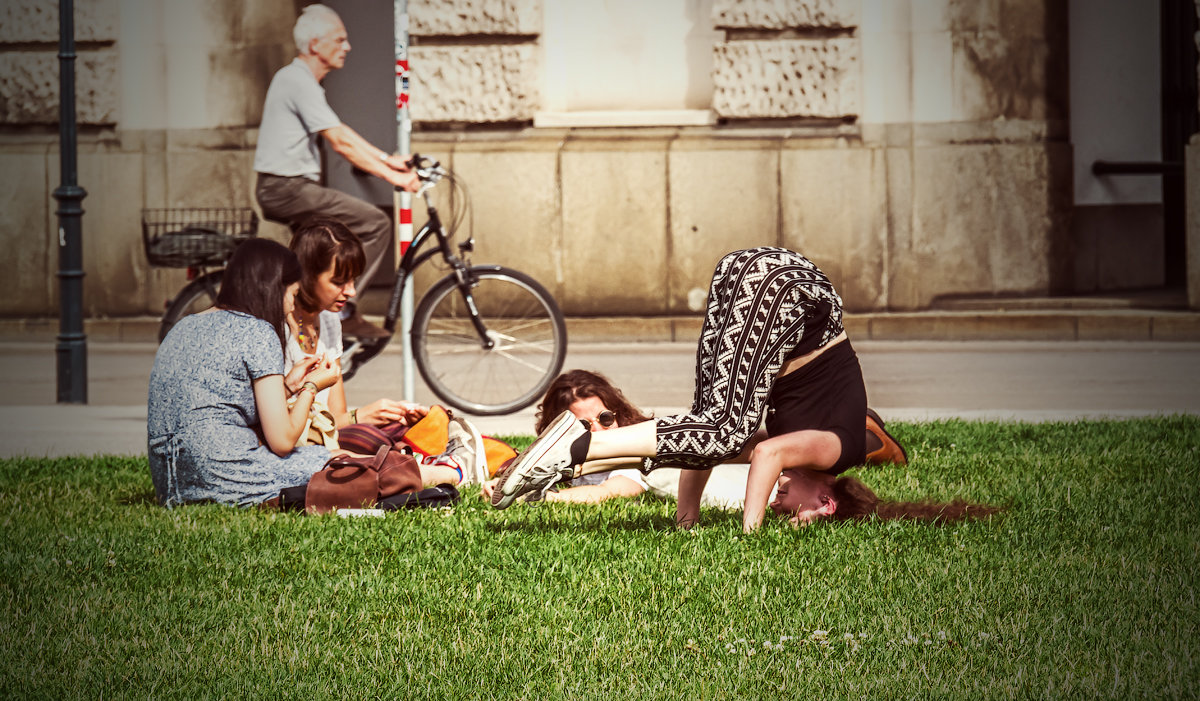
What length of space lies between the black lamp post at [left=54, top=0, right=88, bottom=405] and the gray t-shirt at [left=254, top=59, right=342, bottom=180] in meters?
1.82

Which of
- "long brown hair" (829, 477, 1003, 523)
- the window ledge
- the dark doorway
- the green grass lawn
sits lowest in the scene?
the green grass lawn

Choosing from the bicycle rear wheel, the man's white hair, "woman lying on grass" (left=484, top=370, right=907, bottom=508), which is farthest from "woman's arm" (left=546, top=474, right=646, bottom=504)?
the man's white hair

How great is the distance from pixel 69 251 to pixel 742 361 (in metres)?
5.82

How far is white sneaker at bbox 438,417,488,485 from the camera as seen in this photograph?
5.95 metres

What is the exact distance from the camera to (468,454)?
19.6ft

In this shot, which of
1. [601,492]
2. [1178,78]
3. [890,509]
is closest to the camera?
[890,509]

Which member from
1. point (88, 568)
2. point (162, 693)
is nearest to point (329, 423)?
point (88, 568)

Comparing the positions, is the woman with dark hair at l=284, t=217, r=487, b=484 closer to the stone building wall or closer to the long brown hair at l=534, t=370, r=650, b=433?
the long brown hair at l=534, t=370, r=650, b=433

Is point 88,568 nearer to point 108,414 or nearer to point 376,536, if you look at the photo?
point 376,536

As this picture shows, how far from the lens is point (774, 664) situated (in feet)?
11.0

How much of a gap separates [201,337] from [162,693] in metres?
2.21

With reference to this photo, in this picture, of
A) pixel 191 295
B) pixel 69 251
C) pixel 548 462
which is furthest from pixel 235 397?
pixel 69 251

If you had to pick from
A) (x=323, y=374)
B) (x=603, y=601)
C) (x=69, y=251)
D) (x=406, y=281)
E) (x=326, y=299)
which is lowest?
(x=603, y=601)

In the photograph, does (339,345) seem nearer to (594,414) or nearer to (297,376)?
(297,376)
